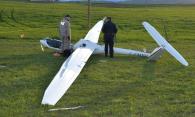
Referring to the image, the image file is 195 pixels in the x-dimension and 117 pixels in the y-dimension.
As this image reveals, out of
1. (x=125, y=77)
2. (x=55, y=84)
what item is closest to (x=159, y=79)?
(x=125, y=77)

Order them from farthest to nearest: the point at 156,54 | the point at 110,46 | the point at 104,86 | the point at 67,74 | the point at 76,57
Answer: the point at 110,46 < the point at 156,54 < the point at 76,57 < the point at 104,86 < the point at 67,74

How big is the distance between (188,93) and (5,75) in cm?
642

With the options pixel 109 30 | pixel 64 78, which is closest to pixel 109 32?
pixel 109 30

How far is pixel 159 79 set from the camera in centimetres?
1605

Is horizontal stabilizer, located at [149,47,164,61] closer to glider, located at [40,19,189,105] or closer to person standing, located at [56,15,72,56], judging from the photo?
glider, located at [40,19,189,105]

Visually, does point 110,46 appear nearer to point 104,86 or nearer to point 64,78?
point 104,86

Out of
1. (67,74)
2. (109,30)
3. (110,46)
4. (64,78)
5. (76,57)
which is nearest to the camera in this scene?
(64,78)

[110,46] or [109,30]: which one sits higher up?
[109,30]

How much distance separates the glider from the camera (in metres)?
12.3

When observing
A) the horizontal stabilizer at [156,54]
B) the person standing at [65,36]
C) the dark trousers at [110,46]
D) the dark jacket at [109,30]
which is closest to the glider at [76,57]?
the horizontal stabilizer at [156,54]

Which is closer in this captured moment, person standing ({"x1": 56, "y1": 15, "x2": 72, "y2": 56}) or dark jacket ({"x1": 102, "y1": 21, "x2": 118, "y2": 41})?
person standing ({"x1": 56, "y1": 15, "x2": 72, "y2": 56})

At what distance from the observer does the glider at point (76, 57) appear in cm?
1234

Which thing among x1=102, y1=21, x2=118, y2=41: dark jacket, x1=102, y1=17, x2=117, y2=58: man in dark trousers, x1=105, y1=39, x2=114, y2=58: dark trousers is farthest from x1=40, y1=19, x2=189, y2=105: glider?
x1=102, y1=21, x2=118, y2=41: dark jacket

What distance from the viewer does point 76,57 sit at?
57.6 ft
